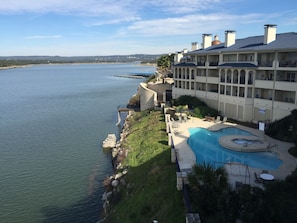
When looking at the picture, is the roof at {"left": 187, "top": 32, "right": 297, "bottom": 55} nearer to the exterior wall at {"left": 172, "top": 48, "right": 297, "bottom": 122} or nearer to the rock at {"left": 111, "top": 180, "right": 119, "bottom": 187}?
the exterior wall at {"left": 172, "top": 48, "right": 297, "bottom": 122}

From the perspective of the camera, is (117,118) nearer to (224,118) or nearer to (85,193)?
(224,118)

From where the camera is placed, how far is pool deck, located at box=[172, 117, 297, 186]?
19188mm

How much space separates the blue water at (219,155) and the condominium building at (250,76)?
6922 mm

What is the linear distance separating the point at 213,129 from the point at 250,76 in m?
7.66

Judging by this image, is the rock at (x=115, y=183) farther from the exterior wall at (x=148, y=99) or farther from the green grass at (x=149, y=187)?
the exterior wall at (x=148, y=99)

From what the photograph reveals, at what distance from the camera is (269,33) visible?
31.8 metres

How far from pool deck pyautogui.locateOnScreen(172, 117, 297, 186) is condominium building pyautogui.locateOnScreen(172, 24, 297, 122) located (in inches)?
114

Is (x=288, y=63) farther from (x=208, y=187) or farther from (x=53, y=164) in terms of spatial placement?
(x=53, y=164)

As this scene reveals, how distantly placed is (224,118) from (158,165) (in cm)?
1405

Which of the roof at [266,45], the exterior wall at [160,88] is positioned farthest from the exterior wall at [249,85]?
the exterior wall at [160,88]

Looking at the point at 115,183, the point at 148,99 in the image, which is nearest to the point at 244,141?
the point at 115,183

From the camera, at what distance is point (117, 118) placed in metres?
52.0

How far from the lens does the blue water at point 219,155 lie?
68.4 ft

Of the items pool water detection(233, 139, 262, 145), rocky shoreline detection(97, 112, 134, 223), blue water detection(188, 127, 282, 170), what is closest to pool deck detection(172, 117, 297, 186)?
blue water detection(188, 127, 282, 170)
